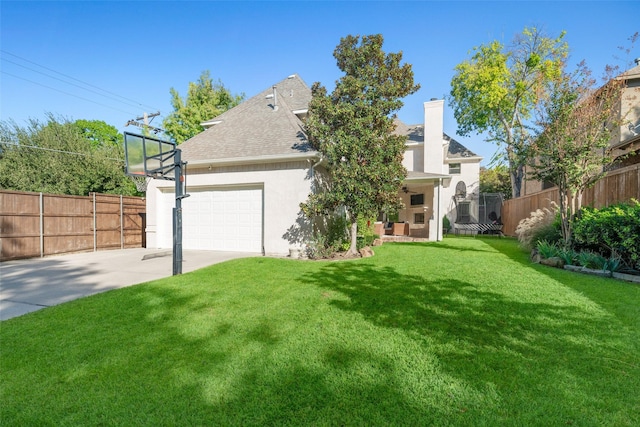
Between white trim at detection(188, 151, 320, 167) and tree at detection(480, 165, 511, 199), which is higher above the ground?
tree at detection(480, 165, 511, 199)

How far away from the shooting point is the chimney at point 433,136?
15898 millimetres

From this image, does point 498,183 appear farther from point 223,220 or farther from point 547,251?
point 223,220

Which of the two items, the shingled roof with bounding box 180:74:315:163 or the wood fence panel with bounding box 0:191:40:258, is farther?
the shingled roof with bounding box 180:74:315:163

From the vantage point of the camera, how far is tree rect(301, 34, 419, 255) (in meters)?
7.88

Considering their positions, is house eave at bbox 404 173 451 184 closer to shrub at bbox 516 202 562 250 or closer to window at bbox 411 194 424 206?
shrub at bbox 516 202 562 250

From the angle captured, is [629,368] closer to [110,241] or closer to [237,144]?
[237,144]

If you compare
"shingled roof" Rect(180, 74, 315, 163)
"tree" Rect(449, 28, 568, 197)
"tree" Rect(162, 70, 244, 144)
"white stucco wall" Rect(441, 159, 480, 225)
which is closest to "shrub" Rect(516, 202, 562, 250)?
"shingled roof" Rect(180, 74, 315, 163)

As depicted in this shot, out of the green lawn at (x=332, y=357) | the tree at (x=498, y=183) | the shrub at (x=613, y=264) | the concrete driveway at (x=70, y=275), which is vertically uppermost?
the tree at (x=498, y=183)

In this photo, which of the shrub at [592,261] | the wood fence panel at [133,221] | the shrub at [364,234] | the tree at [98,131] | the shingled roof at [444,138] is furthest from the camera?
the tree at [98,131]

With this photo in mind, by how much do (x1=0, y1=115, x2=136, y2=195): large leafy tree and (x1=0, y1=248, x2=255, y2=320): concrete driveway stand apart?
6.97 m

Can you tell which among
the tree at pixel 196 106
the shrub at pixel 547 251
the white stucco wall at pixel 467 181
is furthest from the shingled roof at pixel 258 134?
the tree at pixel 196 106

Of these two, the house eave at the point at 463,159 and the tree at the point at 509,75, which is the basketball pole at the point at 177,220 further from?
the tree at the point at 509,75

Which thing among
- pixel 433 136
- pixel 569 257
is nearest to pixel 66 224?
pixel 569 257

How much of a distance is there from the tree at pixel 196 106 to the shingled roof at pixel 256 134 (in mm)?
11156
